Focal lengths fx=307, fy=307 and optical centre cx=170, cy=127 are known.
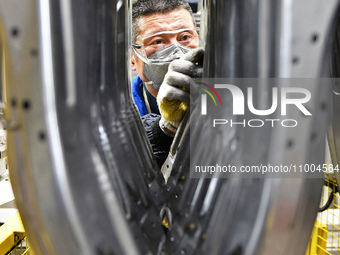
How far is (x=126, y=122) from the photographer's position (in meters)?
0.36

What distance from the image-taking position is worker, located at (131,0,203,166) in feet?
1.51

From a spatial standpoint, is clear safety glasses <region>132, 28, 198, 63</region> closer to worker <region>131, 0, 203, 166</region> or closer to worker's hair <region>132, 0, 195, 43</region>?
worker <region>131, 0, 203, 166</region>

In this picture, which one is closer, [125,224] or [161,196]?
[125,224]

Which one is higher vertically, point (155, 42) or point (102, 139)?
point (155, 42)

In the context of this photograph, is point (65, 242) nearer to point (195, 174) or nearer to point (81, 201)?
point (81, 201)

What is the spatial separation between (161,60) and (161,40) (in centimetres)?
7

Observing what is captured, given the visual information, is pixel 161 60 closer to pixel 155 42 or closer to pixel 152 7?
pixel 155 42

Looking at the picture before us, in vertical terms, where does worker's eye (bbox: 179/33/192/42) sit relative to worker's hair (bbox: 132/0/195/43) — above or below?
below

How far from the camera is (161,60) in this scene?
0.73 metres

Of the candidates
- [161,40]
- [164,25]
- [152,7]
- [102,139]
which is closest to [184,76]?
[102,139]

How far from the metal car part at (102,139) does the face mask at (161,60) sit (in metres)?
0.42

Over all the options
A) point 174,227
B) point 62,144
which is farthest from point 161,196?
point 62,144

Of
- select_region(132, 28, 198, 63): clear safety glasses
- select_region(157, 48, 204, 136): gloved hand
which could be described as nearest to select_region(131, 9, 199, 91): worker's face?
select_region(132, 28, 198, 63): clear safety glasses

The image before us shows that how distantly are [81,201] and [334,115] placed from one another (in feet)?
1.10
